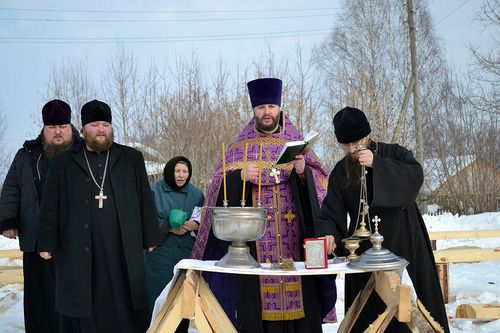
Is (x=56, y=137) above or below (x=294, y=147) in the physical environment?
above

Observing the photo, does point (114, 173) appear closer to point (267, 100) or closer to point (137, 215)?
point (137, 215)

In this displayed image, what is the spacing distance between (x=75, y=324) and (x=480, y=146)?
19298mm

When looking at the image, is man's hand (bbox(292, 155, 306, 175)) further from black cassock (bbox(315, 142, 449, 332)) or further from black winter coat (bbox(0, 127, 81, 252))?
black winter coat (bbox(0, 127, 81, 252))

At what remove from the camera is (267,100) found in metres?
4.14

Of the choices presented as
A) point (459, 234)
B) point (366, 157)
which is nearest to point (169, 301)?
point (366, 157)

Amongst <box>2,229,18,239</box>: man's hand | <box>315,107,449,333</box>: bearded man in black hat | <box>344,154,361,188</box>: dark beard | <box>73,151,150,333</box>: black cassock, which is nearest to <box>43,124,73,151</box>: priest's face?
<box>2,229,18,239</box>: man's hand

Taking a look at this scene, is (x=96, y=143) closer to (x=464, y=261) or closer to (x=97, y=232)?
(x=97, y=232)

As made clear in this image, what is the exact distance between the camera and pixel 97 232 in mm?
4152

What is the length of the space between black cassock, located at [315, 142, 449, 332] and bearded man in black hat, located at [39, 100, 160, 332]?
1412 millimetres

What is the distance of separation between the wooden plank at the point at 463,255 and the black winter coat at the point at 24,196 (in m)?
4.28

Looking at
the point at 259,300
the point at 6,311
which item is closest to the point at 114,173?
the point at 259,300

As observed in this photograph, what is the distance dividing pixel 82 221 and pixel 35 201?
91 cm

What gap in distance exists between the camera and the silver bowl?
2.94 metres

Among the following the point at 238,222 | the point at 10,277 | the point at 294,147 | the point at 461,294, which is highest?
the point at 294,147
